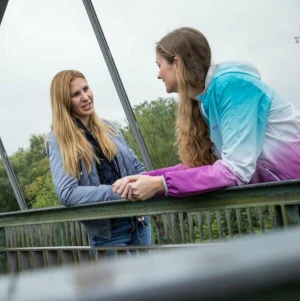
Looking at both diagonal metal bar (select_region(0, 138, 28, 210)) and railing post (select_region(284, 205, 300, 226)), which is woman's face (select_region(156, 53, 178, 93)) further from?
diagonal metal bar (select_region(0, 138, 28, 210))

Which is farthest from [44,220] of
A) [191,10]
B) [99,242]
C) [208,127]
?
[191,10]

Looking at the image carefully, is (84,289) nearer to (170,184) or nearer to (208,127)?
(170,184)

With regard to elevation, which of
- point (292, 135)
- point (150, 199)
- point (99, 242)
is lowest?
point (99, 242)

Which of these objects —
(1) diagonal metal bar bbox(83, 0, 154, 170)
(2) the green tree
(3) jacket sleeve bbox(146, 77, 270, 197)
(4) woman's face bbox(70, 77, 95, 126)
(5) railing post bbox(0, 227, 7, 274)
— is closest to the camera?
(3) jacket sleeve bbox(146, 77, 270, 197)

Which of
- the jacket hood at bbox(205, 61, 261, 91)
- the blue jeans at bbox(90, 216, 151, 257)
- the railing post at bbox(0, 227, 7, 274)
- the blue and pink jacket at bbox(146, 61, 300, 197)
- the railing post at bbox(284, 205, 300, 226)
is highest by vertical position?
the jacket hood at bbox(205, 61, 261, 91)

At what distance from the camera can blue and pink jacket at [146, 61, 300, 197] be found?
2176 millimetres

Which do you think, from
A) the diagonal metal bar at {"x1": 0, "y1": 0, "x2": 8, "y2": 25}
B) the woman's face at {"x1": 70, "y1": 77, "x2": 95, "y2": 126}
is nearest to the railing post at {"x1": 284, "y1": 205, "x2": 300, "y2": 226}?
the woman's face at {"x1": 70, "y1": 77, "x2": 95, "y2": 126}

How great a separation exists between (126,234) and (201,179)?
79 centimetres

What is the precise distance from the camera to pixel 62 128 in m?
3.17

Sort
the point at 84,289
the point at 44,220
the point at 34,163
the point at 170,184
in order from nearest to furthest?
1. the point at 84,289
2. the point at 170,184
3. the point at 44,220
4. the point at 34,163

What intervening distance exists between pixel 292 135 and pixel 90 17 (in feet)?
14.0

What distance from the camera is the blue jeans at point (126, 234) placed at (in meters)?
2.97

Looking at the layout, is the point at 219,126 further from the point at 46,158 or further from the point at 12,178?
the point at 12,178

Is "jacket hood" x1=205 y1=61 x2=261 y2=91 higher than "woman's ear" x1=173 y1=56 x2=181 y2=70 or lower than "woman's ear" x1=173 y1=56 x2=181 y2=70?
lower
